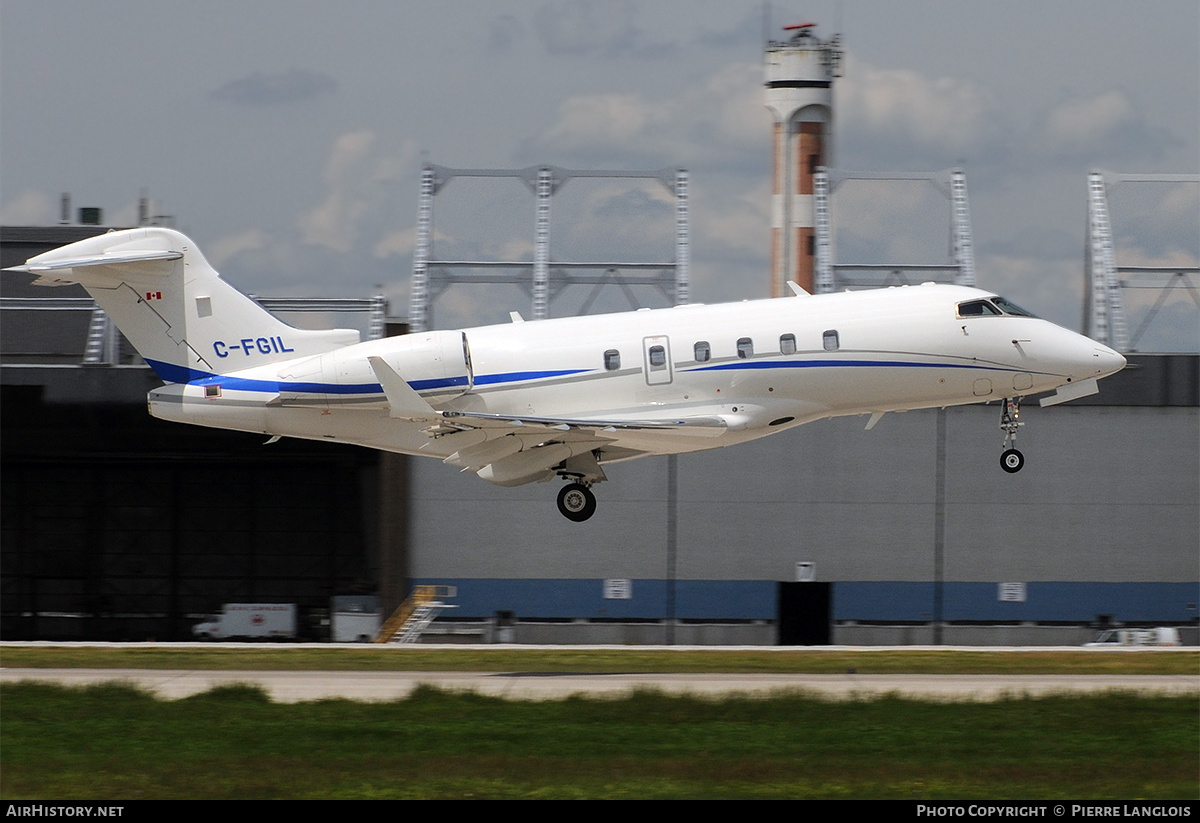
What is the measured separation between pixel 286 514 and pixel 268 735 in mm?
27172

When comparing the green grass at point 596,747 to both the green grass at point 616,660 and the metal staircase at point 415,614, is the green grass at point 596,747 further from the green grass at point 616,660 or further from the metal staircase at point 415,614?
the metal staircase at point 415,614

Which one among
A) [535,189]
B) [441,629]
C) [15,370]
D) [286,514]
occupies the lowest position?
[441,629]

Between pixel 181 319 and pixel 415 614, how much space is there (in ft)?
48.6

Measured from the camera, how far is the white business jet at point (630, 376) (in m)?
24.4

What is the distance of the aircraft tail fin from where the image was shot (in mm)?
26234

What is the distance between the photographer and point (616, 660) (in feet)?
88.2

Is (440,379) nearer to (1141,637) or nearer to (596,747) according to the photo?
(596,747)

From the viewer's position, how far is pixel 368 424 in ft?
84.8

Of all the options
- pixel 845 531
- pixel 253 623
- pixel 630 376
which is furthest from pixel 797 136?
pixel 630 376

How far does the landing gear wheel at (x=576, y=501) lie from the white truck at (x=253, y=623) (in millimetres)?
19120

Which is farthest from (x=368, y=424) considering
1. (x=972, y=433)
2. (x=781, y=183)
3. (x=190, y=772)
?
(x=781, y=183)

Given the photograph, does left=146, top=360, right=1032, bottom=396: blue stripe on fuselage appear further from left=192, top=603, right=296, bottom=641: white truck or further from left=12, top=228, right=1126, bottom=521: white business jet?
left=192, top=603, right=296, bottom=641: white truck

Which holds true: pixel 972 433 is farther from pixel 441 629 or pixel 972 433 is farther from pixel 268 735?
pixel 268 735
